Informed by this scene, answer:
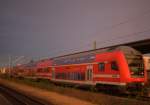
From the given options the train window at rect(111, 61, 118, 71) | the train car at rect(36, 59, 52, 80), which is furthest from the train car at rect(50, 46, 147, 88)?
the train car at rect(36, 59, 52, 80)

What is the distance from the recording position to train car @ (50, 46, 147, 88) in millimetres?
22297

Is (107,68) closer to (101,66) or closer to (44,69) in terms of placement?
(101,66)

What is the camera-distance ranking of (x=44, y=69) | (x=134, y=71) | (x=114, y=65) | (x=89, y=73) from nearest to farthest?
(x=134, y=71) < (x=114, y=65) < (x=89, y=73) < (x=44, y=69)

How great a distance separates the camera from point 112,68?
23.3 m

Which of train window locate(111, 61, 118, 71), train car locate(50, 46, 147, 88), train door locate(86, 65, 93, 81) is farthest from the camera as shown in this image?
train door locate(86, 65, 93, 81)

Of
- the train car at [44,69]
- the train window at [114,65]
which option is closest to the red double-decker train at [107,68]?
the train window at [114,65]

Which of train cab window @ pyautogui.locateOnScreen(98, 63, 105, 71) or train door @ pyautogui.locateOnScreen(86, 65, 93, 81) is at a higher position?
train cab window @ pyautogui.locateOnScreen(98, 63, 105, 71)

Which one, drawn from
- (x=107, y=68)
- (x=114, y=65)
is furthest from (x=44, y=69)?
(x=114, y=65)

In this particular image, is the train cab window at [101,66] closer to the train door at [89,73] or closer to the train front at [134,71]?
the train door at [89,73]

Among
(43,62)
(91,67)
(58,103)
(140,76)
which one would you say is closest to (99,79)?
(91,67)

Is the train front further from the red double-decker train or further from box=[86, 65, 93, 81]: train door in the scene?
box=[86, 65, 93, 81]: train door

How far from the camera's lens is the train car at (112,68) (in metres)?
22.3

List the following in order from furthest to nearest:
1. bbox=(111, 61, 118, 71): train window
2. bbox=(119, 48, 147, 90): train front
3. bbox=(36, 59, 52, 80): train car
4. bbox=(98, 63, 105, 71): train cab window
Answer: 1. bbox=(36, 59, 52, 80): train car
2. bbox=(98, 63, 105, 71): train cab window
3. bbox=(111, 61, 118, 71): train window
4. bbox=(119, 48, 147, 90): train front

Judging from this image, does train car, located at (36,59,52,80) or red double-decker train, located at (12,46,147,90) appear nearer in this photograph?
red double-decker train, located at (12,46,147,90)
